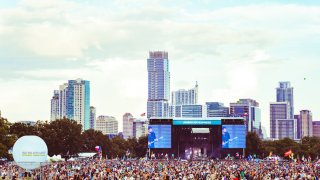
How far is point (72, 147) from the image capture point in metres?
118

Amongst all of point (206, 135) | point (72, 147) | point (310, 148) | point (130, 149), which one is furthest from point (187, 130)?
point (130, 149)

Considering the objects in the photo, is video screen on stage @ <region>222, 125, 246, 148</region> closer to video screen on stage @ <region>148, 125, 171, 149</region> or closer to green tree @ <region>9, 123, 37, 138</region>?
video screen on stage @ <region>148, 125, 171, 149</region>

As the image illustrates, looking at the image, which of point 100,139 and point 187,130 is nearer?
point 187,130

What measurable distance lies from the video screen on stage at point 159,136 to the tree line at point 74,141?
821 inches

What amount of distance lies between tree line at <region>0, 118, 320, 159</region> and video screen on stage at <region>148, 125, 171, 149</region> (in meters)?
20.8

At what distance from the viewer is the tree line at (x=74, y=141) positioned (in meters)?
98.3

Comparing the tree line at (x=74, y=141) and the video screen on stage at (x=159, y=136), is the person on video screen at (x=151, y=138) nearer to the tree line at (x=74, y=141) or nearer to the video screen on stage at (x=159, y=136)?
the video screen on stage at (x=159, y=136)

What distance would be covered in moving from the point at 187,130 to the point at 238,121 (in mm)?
11945

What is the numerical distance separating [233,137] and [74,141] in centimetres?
3720

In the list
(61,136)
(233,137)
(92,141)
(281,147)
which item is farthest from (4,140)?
(281,147)

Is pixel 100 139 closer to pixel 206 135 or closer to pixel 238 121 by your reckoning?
pixel 206 135

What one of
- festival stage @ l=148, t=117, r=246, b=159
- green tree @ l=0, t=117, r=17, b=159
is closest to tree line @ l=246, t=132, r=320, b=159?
festival stage @ l=148, t=117, r=246, b=159

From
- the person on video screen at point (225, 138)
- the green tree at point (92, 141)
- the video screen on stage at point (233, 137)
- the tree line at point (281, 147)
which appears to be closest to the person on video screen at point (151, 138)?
the person on video screen at point (225, 138)

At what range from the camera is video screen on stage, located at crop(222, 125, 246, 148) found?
93.9 meters
